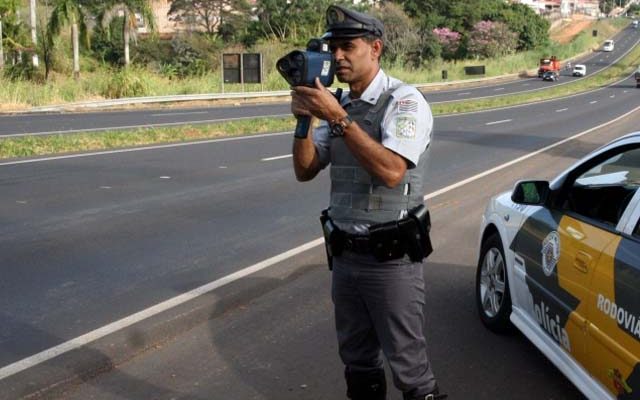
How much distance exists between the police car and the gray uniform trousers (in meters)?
0.84

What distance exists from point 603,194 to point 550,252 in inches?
25.9

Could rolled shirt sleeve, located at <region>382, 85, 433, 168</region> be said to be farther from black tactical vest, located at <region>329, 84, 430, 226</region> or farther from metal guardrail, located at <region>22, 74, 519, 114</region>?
metal guardrail, located at <region>22, 74, 519, 114</region>

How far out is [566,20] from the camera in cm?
15162

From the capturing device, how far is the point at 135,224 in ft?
26.6

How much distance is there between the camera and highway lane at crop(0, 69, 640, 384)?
5.44 meters

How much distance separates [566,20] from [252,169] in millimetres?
152272

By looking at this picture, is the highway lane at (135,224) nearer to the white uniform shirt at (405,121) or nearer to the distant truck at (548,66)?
the white uniform shirt at (405,121)

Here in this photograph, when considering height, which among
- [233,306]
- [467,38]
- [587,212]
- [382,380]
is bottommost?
[233,306]

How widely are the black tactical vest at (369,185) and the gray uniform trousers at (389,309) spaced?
0.18m

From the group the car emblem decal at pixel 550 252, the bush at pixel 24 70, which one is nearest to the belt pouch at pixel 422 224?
the car emblem decal at pixel 550 252

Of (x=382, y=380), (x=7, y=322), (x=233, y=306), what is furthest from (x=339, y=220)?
(x=7, y=322)

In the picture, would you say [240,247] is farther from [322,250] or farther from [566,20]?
[566,20]

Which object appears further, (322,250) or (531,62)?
(531,62)

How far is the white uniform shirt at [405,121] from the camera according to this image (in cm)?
275
